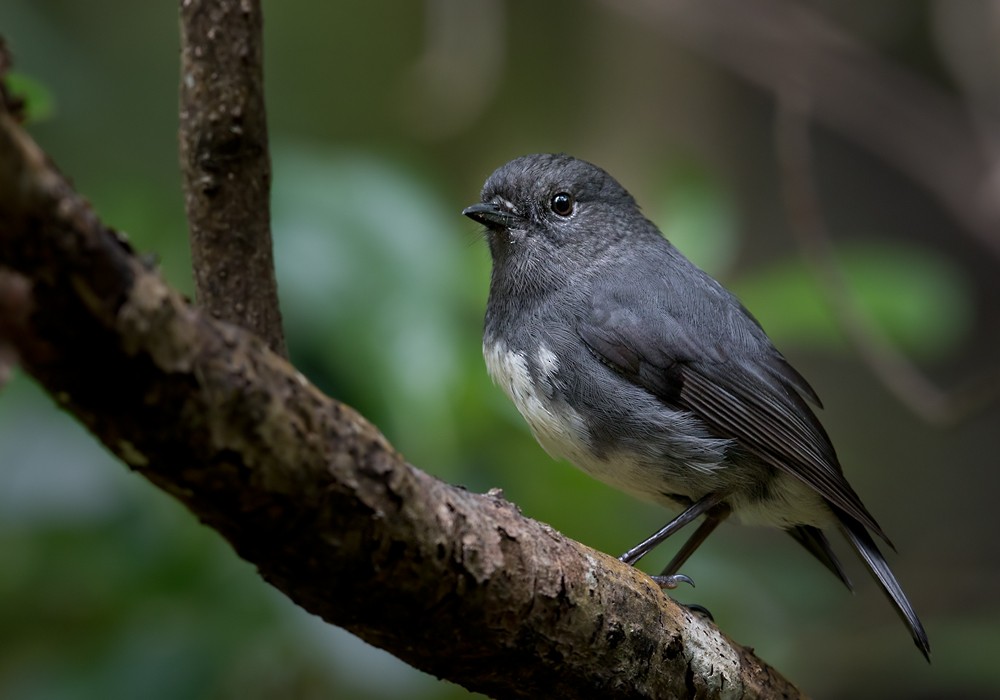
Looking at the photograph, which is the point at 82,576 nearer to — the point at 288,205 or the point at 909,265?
the point at 288,205

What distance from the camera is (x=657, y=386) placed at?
3.31 meters

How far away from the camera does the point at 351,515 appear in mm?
1608

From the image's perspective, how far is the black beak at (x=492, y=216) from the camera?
3666mm

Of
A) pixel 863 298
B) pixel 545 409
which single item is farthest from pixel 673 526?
pixel 863 298

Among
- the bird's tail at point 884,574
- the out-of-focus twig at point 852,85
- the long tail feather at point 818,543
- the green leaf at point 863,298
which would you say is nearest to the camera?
the bird's tail at point 884,574

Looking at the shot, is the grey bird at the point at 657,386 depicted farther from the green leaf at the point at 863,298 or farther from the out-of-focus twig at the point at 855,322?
the out-of-focus twig at the point at 855,322

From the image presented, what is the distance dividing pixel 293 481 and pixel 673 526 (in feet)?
6.38

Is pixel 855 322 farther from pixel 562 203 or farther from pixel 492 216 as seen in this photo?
pixel 492 216

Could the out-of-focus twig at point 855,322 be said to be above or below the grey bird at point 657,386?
above

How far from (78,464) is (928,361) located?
478 centimetres

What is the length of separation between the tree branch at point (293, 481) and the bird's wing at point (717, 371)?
1076mm

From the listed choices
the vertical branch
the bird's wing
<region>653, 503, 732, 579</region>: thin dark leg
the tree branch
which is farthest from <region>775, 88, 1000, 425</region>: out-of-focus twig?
the vertical branch

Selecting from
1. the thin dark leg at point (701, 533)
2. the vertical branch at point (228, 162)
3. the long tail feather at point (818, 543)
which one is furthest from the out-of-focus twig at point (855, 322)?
the vertical branch at point (228, 162)

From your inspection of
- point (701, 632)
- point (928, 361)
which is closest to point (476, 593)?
point (701, 632)
